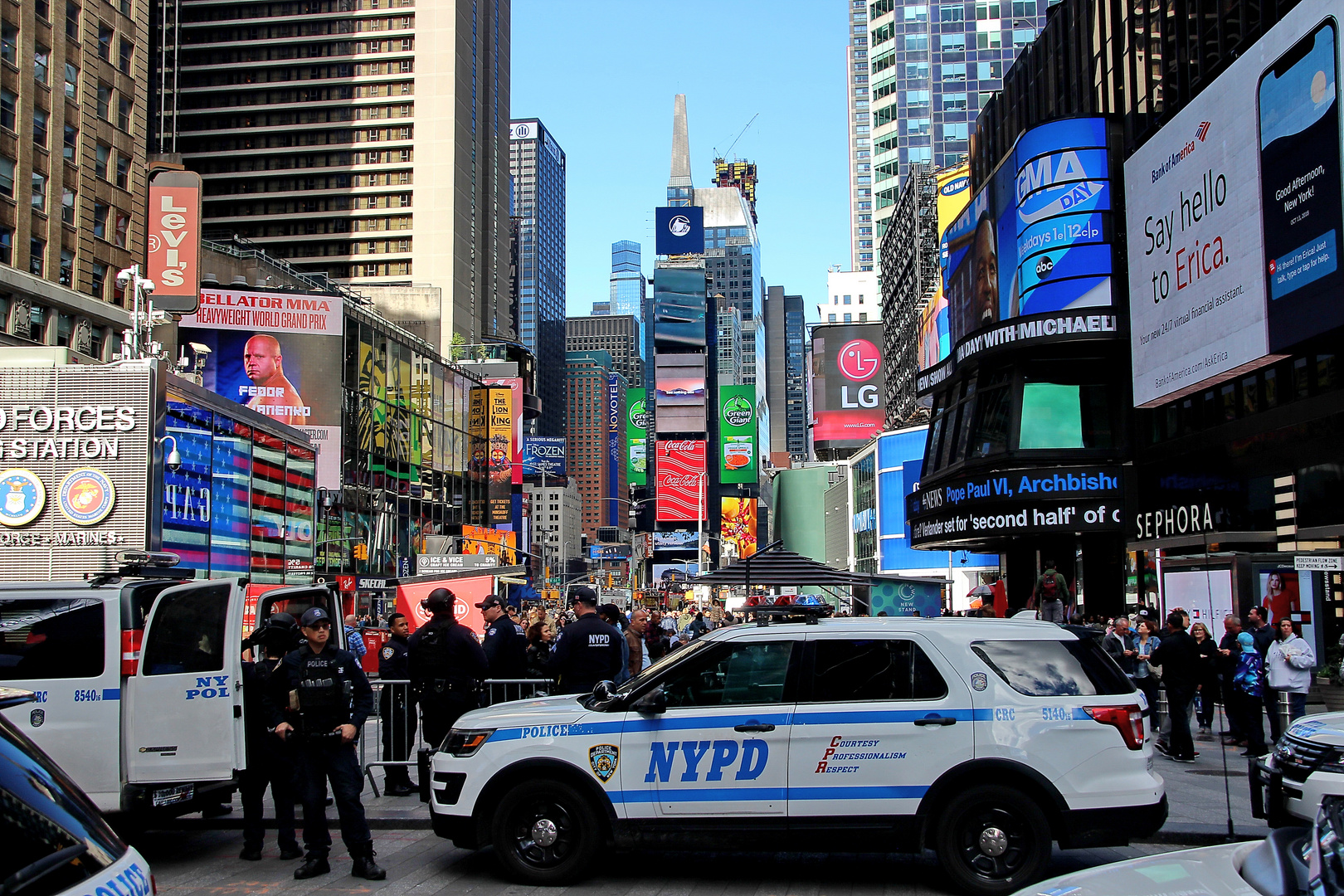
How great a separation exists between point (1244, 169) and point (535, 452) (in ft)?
350

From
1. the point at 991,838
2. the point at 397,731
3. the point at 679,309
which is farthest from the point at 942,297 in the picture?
the point at 679,309

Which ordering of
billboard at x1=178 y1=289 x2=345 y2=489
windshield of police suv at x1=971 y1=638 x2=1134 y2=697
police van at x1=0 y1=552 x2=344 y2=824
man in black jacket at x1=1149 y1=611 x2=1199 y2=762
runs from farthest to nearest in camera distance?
billboard at x1=178 y1=289 x2=345 y2=489
man in black jacket at x1=1149 y1=611 x2=1199 y2=762
police van at x1=0 y1=552 x2=344 y2=824
windshield of police suv at x1=971 y1=638 x2=1134 y2=697

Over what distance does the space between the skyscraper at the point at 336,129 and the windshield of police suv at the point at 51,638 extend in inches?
3387

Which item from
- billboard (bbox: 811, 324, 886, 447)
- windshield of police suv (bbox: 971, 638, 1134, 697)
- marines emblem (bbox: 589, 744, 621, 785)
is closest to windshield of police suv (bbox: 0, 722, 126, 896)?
marines emblem (bbox: 589, 744, 621, 785)

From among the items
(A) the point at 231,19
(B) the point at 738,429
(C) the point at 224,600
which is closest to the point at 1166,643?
(C) the point at 224,600

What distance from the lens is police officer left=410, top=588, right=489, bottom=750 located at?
33.4ft

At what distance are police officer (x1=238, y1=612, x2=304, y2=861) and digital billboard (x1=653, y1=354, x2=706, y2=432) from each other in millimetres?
143490

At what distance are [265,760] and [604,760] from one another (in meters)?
2.94

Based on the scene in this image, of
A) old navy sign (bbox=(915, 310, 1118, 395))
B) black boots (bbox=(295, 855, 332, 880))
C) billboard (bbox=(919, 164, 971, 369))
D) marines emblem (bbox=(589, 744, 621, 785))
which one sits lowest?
black boots (bbox=(295, 855, 332, 880))

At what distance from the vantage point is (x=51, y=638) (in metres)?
8.12

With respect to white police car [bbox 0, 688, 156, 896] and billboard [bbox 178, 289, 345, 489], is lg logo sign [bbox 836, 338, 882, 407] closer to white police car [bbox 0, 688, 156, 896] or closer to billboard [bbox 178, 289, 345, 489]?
billboard [bbox 178, 289, 345, 489]

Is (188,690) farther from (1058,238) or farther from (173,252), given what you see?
(173,252)

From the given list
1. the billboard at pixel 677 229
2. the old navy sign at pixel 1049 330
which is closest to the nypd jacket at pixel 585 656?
the old navy sign at pixel 1049 330

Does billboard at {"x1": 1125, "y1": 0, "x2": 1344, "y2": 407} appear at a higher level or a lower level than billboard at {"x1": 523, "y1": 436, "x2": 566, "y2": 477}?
lower
